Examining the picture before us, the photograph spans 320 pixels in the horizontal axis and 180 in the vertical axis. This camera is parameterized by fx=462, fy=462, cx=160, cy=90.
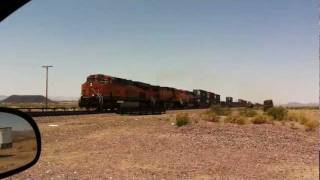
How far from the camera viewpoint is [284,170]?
13422mm

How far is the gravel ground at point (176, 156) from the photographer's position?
12672mm

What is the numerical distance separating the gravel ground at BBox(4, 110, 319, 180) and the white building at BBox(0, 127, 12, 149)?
32.0 ft

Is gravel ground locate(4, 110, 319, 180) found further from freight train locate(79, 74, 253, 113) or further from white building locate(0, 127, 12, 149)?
freight train locate(79, 74, 253, 113)

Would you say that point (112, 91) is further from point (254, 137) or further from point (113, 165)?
point (113, 165)

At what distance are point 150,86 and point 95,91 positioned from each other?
12.2 meters

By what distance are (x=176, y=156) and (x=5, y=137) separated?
13.3m

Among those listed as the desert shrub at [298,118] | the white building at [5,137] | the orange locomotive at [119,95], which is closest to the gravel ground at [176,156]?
the white building at [5,137]

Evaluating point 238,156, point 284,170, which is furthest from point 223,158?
point 284,170

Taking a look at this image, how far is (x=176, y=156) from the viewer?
15.6m

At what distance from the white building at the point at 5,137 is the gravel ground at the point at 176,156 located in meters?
9.76

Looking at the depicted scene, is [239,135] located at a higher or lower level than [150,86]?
lower

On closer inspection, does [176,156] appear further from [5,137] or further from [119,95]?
[119,95]

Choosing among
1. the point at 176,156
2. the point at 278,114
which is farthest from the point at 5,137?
the point at 278,114

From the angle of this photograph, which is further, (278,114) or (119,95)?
(119,95)
